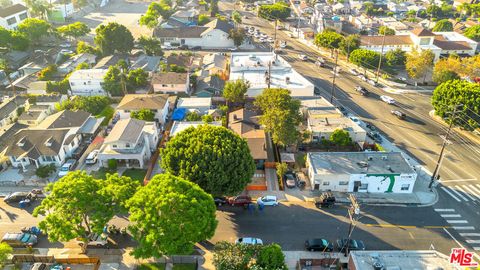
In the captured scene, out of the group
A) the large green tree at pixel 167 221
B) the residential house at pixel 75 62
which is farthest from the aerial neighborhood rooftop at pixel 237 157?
the residential house at pixel 75 62

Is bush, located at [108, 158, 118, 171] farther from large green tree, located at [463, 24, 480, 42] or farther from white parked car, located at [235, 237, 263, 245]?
large green tree, located at [463, 24, 480, 42]

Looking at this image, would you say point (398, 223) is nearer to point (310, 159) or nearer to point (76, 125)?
point (310, 159)

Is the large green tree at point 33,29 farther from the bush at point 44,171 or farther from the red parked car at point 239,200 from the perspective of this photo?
the red parked car at point 239,200

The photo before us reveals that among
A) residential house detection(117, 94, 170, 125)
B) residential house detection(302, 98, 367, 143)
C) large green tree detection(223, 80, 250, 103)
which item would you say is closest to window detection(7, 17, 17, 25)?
residential house detection(117, 94, 170, 125)

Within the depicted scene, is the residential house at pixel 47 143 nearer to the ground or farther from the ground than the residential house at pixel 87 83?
nearer to the ground

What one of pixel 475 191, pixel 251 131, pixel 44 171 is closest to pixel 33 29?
pixel 44 171

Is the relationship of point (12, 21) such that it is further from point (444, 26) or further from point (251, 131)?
point (444, 26)

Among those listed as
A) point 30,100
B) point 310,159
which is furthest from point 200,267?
point 30,100
